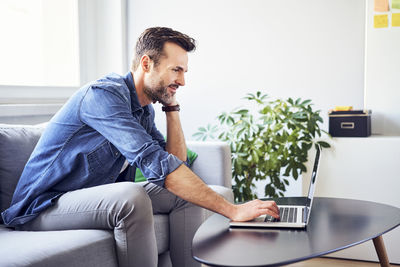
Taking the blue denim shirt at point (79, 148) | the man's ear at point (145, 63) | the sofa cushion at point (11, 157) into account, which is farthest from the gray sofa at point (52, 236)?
the man's ear at point (145, 63)

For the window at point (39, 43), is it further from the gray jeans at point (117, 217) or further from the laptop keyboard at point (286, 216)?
the laptop keyboard at point (286, 216)

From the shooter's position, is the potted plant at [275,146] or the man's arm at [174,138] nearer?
the man's arm at [174,138]

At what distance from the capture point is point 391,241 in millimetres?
2328

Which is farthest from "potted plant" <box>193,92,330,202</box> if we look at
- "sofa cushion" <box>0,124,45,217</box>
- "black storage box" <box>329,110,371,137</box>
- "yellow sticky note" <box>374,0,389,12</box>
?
"sofa cushion" <box>0,124,45,217</box>

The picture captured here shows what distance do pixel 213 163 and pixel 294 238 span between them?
111 cm

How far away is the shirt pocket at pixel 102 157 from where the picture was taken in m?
1.58

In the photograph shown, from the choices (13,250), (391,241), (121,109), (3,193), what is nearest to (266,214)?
(121,109)

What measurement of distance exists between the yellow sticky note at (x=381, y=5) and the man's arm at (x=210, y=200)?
168 cm

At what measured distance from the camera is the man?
56.1 inches

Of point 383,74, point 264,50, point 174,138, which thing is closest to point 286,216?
point 174,138

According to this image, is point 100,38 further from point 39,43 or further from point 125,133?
point 125,133

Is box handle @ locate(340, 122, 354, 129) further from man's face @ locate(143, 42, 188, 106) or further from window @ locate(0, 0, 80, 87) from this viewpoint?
window @ locate(0, 0, 80, 87)

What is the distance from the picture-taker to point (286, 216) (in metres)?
1.43

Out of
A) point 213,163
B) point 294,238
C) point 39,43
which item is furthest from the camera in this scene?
point 39,43
